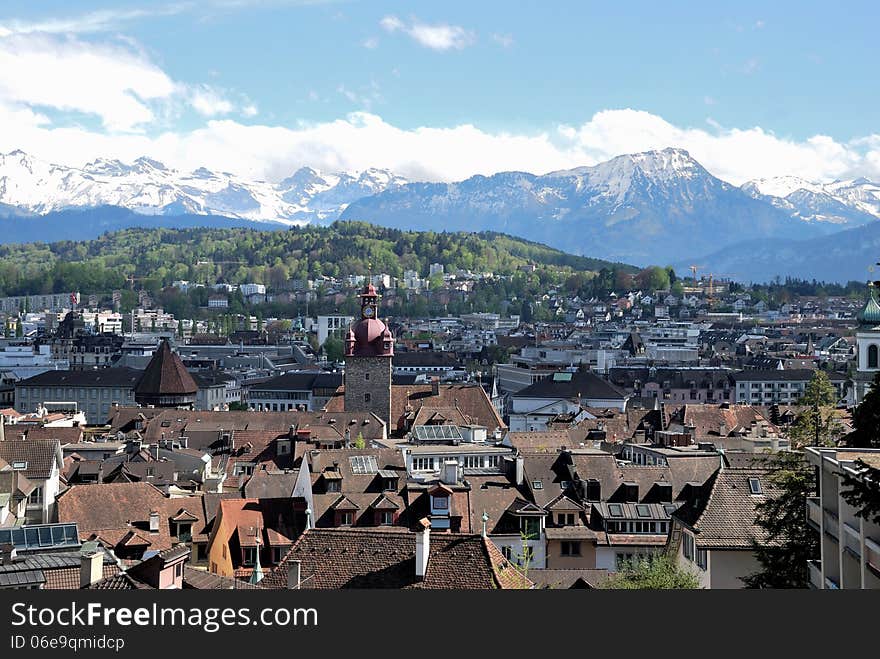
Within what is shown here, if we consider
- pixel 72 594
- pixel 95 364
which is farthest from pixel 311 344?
pixel 72 594

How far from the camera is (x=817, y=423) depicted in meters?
31.3

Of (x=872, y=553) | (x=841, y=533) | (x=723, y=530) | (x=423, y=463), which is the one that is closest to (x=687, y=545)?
(x=723, y=530)

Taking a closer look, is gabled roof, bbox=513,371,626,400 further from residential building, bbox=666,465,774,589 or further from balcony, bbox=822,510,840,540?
balcony, bbox=822,510,840,540

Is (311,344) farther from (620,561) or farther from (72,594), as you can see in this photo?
(72,594)

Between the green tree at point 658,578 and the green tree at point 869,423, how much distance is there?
409 centimetres

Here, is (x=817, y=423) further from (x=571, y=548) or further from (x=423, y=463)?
(x=423, y=463)

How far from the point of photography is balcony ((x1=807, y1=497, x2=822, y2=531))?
977 inches

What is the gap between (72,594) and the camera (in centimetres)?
1480

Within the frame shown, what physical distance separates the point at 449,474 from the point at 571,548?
567cm

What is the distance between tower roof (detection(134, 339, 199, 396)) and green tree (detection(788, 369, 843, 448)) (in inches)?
2483

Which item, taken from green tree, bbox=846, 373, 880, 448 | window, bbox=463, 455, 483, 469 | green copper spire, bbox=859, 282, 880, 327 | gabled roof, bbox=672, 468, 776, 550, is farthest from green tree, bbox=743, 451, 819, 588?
green copper spire, bbox=859, 282, 880, 327

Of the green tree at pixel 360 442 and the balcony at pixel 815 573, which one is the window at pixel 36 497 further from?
the balcony at pixel 815 573

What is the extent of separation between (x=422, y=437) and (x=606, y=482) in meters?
20.2

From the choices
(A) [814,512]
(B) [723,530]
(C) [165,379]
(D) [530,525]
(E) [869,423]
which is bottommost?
(D) [530,525]
